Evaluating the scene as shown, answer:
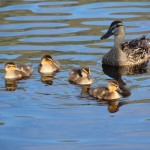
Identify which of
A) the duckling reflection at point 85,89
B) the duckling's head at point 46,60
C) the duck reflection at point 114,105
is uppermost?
the duckling's head at point 46,60

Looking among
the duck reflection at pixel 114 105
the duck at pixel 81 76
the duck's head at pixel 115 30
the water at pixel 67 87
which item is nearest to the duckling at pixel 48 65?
the water at pixel 67 87

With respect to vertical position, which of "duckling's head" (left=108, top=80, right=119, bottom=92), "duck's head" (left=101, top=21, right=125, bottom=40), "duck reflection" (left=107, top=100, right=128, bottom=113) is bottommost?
"duck reflection" (left=107, top=100, right=128, bottom=113)

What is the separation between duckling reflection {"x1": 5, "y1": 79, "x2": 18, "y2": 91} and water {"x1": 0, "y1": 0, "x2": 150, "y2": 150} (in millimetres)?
71

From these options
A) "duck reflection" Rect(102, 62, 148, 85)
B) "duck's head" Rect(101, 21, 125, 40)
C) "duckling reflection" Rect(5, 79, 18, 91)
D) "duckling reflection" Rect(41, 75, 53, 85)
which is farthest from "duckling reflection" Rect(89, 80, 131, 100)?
"duck's head" Rect(101, 21, 125, 40)

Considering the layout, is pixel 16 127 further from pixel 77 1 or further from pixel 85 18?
pixel 77 1

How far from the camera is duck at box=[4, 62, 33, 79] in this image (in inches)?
415

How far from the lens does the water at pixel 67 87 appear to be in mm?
8203

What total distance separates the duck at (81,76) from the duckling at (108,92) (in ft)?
1.98

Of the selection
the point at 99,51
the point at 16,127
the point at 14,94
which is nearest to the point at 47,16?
the point at 99,51

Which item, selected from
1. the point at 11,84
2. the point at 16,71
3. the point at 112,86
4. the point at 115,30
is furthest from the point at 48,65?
the point at 115,30

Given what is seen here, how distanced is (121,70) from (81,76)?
1.42 meters

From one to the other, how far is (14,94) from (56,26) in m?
4.25

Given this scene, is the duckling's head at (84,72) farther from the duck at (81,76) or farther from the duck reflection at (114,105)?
the duck reflection at (114,105)

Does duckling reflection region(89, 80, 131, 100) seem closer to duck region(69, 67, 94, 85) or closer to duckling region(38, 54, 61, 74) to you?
duck region(69, 67, 94, 85)
